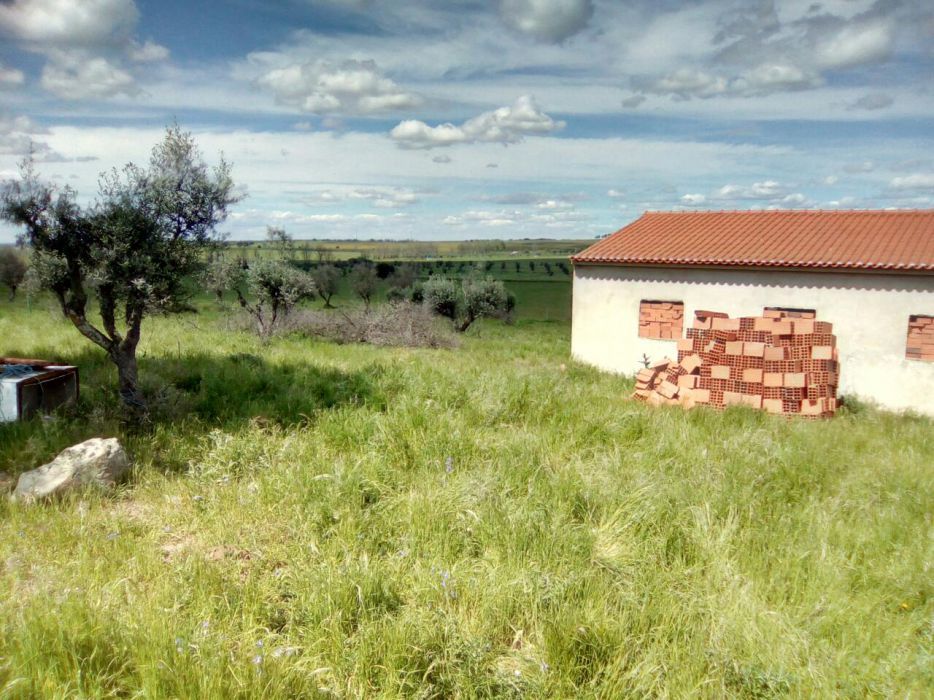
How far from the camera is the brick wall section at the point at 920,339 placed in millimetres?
14148

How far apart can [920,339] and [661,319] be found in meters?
6.30

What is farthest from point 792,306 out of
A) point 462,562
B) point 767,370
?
point 462,562

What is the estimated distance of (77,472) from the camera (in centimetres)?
566

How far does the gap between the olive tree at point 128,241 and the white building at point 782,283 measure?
13057mm

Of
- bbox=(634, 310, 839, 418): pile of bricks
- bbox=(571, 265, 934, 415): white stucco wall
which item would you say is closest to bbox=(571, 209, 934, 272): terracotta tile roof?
bbox=(571, 265, 934, 415): white stucco wall

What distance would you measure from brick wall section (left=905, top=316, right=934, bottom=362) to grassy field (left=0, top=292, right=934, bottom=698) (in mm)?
7548

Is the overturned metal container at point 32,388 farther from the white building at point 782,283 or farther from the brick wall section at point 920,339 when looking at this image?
the brick wall section at point 920,339

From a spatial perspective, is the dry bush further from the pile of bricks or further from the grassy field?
the grassy field

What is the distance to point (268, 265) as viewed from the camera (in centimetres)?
2320

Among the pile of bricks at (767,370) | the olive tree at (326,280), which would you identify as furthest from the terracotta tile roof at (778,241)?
the olive tree at (326,280)

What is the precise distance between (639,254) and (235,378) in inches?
511

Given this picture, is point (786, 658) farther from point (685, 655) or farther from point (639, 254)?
point (639, 254)

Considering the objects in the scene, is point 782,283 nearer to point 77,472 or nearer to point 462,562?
point 462,562

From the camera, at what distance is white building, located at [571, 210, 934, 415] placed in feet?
47.2
